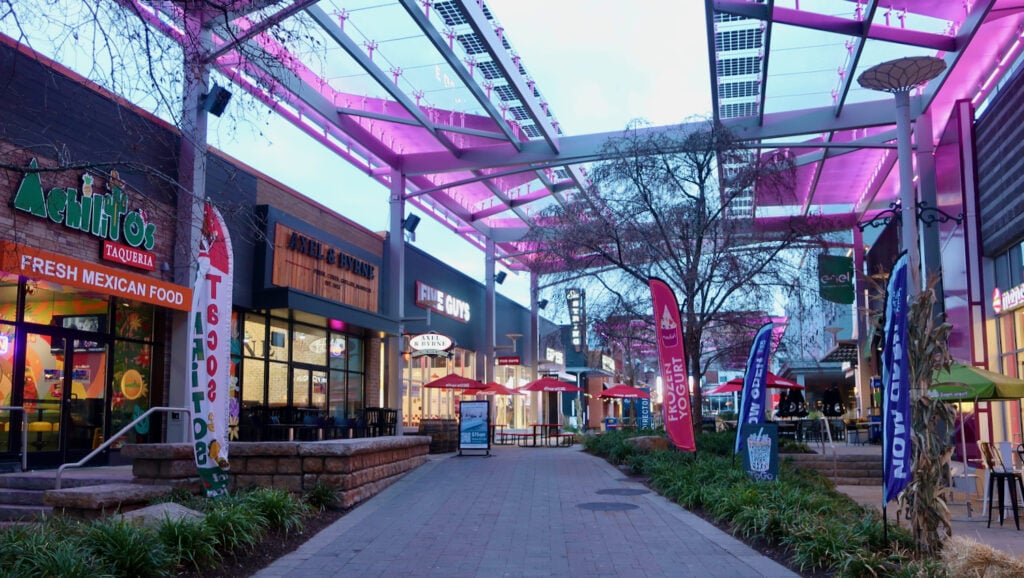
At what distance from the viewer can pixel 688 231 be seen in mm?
19828

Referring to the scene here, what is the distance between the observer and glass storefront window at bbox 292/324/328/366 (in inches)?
907

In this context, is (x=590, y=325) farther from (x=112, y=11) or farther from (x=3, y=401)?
(x=112, y=11)

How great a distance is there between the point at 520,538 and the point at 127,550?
3905 millimetres

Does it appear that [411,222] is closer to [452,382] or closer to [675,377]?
[452,382]

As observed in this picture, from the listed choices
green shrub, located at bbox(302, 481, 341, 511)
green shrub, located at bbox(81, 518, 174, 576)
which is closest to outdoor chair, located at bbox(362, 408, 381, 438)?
green shrub, located at bbox(302, 481, 341, 511)

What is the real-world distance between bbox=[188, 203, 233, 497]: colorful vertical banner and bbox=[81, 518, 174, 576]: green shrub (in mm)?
2339

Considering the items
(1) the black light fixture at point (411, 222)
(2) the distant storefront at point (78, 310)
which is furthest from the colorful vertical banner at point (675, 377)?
(1) the black light fixture at point (411, 222)

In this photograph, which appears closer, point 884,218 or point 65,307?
point 65,307

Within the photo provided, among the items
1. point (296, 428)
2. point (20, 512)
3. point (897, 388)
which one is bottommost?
point (20, 512)

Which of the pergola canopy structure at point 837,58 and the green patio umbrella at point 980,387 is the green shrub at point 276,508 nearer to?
the green patio umbrella at point 980,387

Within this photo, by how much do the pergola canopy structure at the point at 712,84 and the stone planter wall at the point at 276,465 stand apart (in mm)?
5241

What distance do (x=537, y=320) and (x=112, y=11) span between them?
39.3 m

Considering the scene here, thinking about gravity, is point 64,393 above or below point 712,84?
below

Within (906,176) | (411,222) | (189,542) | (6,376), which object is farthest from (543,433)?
(189,542)
